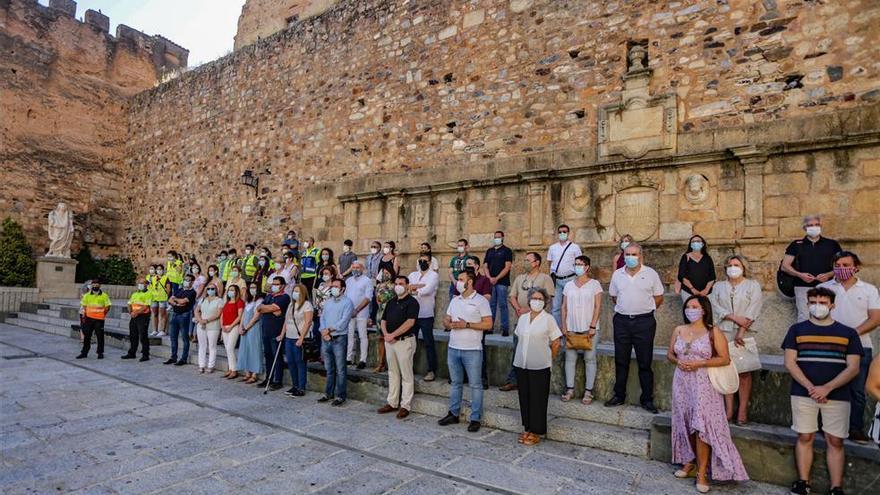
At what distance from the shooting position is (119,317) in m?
12.6

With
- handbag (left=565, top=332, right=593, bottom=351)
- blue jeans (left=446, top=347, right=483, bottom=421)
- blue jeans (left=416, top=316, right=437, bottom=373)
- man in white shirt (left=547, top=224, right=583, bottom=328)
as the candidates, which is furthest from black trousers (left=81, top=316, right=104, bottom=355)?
handbag (left=565, top=332, right=593, bottom=351)

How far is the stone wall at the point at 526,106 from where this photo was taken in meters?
6.98

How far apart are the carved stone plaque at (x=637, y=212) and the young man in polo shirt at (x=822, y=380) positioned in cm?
399

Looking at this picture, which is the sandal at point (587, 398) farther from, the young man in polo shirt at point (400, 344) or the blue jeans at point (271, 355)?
the blue jeans at point (271, 355)

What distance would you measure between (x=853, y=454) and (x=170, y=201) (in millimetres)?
18154

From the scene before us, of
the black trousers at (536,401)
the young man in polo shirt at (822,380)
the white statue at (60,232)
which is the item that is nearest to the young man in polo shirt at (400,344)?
the black trousers at (536,401)

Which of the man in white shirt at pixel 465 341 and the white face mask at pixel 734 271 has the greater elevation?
the white face mask at pixel 734 271

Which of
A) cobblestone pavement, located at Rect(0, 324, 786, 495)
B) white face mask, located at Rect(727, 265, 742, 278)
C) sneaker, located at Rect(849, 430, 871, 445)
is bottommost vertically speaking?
cobblestone pavement, located at Rect(0, 324, 786, 495)

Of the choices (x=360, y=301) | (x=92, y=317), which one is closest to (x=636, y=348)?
(x=360, y=301)

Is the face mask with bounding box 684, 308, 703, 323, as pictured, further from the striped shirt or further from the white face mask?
the white face mask

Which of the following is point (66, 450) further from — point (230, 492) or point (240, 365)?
point (240, 365)

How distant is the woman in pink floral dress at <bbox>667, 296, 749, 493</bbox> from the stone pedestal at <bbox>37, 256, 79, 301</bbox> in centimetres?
1747

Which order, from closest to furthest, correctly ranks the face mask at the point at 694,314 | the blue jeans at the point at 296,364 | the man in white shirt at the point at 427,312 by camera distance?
the face mask at the point at 694,314 → the man in white shirt at the point at 427,312 → the blue jeans at the point at 296,364

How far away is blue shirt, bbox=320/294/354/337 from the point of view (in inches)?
248
